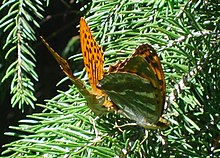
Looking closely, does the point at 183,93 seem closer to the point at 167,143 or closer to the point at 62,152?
the point at 167,143

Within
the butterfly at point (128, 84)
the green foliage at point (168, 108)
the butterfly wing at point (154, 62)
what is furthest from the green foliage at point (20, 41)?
the butterfly wing at point (154, 62)

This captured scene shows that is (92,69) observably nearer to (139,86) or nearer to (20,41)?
(139,86)

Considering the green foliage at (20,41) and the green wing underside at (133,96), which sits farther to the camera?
the green foliage at (20,41)

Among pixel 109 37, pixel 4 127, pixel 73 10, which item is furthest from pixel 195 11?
pixel 4 127

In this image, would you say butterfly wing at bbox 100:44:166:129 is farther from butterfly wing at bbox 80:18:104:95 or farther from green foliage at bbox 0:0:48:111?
green foliage at bbox 0:0:48:111

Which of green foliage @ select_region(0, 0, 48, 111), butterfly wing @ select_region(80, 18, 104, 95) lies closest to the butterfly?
butterfly wing @ select_region(80, 18, 104, 95)

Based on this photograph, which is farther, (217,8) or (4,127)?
(4,127)

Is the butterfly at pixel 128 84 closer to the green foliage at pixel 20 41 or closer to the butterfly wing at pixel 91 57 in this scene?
the butterfly wing at pixel 91 57
